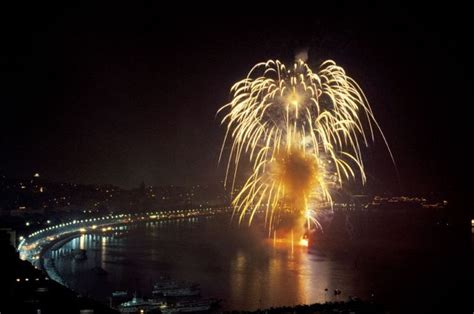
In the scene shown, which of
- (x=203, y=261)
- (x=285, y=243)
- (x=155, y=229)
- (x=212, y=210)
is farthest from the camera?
(x=212, y=210)

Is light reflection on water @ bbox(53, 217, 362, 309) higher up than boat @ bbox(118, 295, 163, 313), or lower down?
higher up

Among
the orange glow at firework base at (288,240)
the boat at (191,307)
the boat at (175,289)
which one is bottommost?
the boat at (191,307)

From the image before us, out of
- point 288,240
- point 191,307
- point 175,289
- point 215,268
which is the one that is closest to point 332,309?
point 191,307

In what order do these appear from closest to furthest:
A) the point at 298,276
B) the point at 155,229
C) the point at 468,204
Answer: the point at 298,276, the point at 155,229, the point at 468,204

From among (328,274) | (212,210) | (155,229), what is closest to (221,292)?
(328,274)

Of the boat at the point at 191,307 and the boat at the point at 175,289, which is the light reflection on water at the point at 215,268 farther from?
the boat at the point at 191,307

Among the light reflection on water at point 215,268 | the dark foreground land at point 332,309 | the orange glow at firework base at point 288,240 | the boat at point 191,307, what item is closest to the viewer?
the dark foreground land at point 332,309

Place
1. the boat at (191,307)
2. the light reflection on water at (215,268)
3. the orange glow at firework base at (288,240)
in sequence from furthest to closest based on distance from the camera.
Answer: the orange glow at firework base at (288,240)
the light reflection on water at (215,268)
the boat at (191,307)

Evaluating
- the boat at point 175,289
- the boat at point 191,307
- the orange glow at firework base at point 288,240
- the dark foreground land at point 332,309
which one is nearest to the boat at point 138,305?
the boat at point 191,307

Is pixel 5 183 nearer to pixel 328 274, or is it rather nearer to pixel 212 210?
pixel 212 210

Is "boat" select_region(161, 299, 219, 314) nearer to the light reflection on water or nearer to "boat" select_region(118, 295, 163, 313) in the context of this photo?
"boat" select_region(118, 295, 163, 313)

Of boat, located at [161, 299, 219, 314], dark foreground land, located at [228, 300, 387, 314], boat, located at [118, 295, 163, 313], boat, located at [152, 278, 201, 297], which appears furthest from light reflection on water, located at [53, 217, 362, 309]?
dark foreground land, located at [228, 300, 387, 314]
